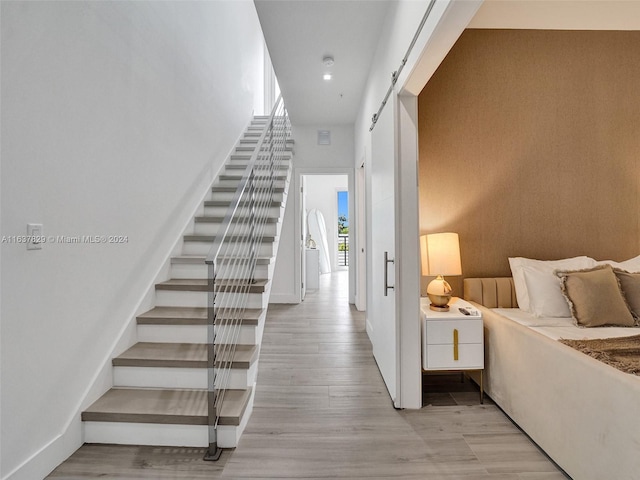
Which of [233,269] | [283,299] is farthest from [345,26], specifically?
[283,299]

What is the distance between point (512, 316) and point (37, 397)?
2.93 m

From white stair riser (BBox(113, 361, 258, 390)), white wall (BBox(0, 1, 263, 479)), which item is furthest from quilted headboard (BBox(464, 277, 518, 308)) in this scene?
white wall (BBox(0, 1, 263, 479))

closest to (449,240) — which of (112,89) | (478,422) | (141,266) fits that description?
(478,422)

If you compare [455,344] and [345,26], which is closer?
[455,344]

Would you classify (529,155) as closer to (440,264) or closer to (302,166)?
(440,264)

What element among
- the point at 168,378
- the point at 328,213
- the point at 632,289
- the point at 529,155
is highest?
the point at 328,213

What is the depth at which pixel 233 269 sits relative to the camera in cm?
244

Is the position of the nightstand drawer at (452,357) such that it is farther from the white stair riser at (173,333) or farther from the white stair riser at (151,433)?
the white stair riser at (151,433)

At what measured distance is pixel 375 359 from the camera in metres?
3.03

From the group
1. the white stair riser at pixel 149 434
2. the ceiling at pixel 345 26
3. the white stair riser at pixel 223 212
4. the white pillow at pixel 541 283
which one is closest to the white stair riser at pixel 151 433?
the white stair riser at pixel 149 434

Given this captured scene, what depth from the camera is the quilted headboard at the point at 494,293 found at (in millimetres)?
2709

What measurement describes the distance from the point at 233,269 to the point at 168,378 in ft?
2.72

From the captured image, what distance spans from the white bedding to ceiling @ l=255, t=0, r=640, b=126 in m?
2.14

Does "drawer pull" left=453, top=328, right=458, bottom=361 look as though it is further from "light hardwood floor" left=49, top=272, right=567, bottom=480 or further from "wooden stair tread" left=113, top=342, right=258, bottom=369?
"wooden stair tread" left=113, top=342, right=258, bottom=369
